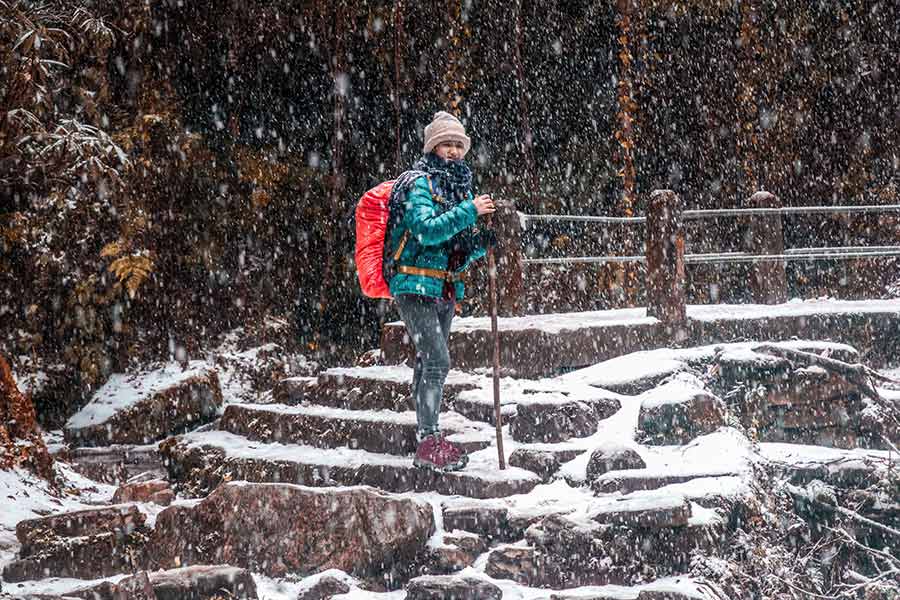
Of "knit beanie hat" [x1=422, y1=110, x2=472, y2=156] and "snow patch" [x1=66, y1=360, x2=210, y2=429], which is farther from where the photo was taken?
"snow patch" [x1=66, y1=360, x2=210, y2=429]

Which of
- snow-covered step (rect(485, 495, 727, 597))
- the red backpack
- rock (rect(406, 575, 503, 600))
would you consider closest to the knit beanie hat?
the red backpack

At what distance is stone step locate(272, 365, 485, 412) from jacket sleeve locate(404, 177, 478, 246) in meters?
2.01

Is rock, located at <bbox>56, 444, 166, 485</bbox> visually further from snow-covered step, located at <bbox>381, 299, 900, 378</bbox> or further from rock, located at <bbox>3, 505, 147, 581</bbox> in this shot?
snow-covered step, located at <bbox>381, 299, 900, 378</bbox>

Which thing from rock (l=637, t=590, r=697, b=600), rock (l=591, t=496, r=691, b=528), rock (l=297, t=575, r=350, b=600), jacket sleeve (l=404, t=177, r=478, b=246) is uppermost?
jacket sleeve (l=404, t=177, r=478, b=246)

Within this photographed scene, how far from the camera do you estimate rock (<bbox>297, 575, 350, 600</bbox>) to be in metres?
5.16

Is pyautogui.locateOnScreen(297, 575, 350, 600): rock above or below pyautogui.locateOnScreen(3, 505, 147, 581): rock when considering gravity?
below

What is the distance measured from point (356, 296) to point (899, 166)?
7.31 m

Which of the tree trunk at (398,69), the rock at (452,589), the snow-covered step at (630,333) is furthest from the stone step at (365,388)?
the tree trunk at (398,69)

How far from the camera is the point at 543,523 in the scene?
5.24 meters

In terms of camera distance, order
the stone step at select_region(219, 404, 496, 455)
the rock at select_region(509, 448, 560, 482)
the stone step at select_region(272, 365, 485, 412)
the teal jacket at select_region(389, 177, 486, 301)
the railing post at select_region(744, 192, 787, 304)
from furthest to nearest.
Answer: the railing post at select_region(744, 192, 787, 304)
the stone step at select_region(272, 365, 485, 412)
the stone step at select_region(219, 404, 496, 455)
the rock at select_region(509, 448, 560, 482)
the teal jacket at select_region(389, 177, 486, 301)

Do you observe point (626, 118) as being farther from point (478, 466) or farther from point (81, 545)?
point (81, 545)

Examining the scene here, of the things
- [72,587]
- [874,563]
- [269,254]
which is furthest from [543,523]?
[269,254]

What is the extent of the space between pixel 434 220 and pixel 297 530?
1.99 metres

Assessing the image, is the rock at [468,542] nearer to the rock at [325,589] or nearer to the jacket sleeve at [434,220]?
the rock at [325,589]
